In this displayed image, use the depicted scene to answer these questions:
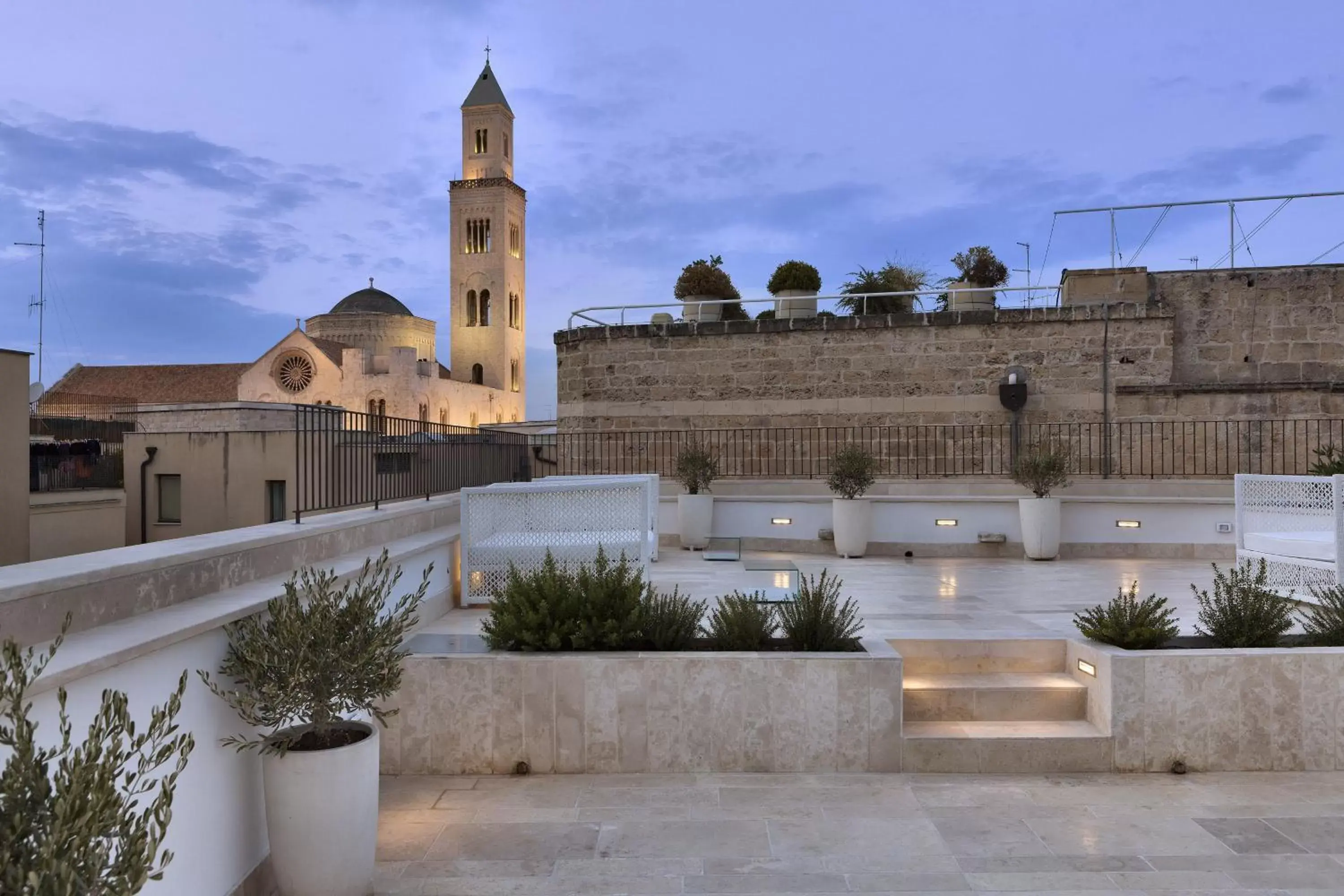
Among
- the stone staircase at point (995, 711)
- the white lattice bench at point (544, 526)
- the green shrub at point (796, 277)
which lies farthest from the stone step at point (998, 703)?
the green shrub at point (796, 277)

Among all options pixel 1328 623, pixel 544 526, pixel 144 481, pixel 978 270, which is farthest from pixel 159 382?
pixel 1328 623

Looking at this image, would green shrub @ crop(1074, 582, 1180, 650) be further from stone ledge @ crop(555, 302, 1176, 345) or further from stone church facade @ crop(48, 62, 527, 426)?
stone church facade @ crop(48, 62, 527, 426)

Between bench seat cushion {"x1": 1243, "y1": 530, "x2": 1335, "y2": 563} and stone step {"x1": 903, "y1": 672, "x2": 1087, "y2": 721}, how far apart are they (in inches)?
90.3

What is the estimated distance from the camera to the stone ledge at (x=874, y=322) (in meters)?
13.1

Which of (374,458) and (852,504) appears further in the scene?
(852,504)

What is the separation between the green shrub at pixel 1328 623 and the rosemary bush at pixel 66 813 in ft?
15.9

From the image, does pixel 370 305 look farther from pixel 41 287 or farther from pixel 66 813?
pixel 66 813

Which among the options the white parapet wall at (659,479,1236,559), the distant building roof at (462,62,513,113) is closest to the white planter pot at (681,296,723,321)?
the white parapet wall at (659,479,1236,559)

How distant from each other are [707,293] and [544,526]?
9751mm

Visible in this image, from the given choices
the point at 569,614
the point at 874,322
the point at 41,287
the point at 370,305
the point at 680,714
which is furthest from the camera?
the point at 370,305

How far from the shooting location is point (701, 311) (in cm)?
1460

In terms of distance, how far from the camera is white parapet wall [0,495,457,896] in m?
2.10

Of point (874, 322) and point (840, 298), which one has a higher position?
point (840, 298)

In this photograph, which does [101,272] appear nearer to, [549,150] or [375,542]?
[549,150]
